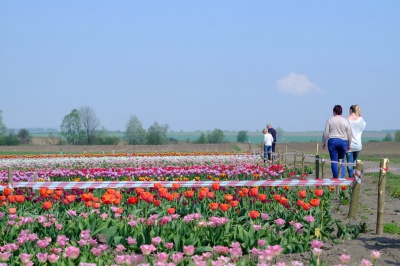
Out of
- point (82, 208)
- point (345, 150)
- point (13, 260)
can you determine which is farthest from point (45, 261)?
point (345, 150)

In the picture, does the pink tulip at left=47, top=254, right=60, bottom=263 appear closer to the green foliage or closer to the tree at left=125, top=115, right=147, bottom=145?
the green foliage

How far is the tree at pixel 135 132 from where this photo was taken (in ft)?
237

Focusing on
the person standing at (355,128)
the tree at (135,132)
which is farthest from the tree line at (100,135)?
the person standing at (355,128)

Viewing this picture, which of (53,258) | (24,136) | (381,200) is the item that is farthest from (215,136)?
(53,258)

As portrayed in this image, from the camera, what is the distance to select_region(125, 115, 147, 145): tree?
Result: 72312 millimetres

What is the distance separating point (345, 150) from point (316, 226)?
264 inches

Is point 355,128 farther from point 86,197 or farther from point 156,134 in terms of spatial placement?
point 156,134

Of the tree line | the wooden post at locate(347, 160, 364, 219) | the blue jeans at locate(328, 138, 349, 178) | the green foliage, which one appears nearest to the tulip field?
the wooden post at locate(347, 160, 364, 219)

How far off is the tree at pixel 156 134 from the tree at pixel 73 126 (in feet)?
39.7

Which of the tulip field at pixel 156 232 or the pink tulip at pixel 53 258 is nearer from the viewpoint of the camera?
the pink tulip at pixel 53 258

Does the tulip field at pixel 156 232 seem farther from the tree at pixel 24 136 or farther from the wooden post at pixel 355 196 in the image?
the tree at pixel 24 136

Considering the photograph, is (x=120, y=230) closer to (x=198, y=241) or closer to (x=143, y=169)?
(x=198, y=241)

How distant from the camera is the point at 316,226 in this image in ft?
27.2

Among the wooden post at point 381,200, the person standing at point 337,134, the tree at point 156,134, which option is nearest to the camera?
the wooden post at point 381,200
